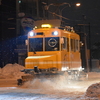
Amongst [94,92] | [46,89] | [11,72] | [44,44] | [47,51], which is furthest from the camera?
[11,72]

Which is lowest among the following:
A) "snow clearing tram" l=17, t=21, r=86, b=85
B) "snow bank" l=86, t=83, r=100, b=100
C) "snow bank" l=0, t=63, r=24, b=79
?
"snow bank" l=0, t=63, r=24, b=79

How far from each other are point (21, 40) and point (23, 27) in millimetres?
3513

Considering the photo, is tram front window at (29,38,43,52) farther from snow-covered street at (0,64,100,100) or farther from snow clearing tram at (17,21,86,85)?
snow-covered street at (0,64,100,100)

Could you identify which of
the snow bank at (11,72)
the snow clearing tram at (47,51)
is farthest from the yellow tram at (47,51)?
the snow bank at (11,72)

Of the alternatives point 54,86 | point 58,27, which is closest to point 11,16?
point 58,27

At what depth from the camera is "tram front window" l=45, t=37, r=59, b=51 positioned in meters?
17.2

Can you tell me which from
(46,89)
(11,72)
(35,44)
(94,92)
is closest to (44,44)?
(35,44)

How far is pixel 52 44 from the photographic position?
1725 cm

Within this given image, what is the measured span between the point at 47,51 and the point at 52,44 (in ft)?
1.81

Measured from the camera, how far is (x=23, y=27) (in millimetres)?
34562

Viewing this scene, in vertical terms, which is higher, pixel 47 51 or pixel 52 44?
pixel 52 44

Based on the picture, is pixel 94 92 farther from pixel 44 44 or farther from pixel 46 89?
pixel 44 44

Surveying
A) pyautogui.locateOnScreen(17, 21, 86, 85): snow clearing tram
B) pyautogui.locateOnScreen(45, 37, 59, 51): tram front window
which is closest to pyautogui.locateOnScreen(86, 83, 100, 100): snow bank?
pyautogui.locateOnScreen(17, 21, 86, 85): snow clearing tram

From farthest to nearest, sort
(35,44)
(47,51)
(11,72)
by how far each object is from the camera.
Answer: (11,72), (35,44), (47,51)
